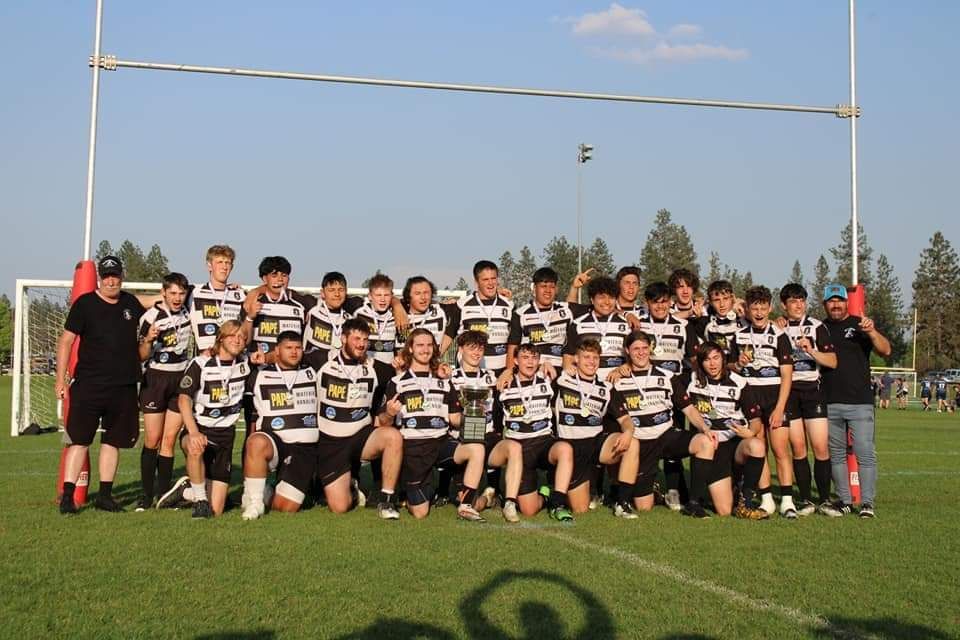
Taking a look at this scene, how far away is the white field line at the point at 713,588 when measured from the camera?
4.13 m

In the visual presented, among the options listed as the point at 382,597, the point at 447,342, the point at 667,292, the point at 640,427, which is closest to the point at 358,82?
the point at 447,342

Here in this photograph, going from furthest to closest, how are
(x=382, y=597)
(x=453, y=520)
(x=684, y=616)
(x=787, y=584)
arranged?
(x=453, y=520) < (x=787, y=584) < (x=382, y=597) < (x=684, y=616)

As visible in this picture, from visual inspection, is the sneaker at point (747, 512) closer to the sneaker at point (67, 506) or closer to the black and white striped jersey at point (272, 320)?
the black and white striped jersey at point (272, 320)

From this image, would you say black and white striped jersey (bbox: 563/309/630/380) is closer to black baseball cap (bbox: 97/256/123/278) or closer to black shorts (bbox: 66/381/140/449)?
black shorts (bbox: 66/381/140/449)

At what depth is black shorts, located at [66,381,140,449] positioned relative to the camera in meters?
7.20

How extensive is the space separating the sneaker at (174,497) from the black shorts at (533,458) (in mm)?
2726

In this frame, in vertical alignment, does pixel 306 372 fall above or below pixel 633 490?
above

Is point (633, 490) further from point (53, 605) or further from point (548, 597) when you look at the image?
point (53, 605)

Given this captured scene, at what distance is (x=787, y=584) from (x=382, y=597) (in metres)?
2.16

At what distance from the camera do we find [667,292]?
27.1ft

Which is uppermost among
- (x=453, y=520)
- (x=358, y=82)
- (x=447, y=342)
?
(x=358, y=82)

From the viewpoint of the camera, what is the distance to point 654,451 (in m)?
7.75

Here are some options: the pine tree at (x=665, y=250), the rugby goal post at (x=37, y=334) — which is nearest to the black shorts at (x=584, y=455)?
the rugby goal post at (x=37, y=334)

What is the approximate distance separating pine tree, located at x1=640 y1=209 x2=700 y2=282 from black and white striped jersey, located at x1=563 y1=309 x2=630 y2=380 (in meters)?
66.3
